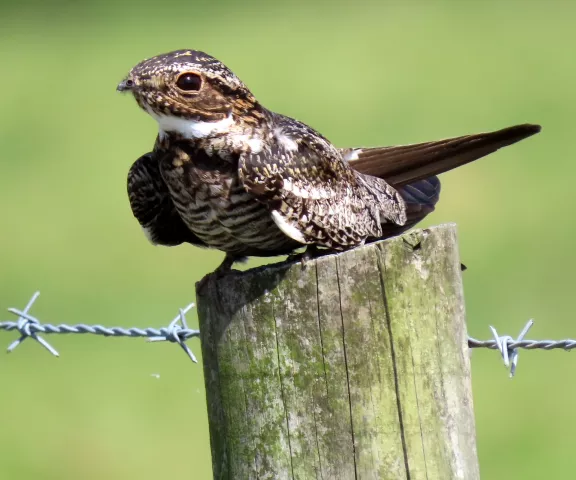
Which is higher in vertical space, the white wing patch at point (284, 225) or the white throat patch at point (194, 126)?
the white throat patch at point (194, 126)

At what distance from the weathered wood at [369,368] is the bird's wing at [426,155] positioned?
1.23 m

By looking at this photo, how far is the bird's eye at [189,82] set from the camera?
3951 millimetres

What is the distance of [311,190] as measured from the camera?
4.07 m

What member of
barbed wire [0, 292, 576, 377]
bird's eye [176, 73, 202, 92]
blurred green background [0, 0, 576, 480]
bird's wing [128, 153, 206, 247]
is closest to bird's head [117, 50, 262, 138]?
bird's eye [176, 73, 202, 92]

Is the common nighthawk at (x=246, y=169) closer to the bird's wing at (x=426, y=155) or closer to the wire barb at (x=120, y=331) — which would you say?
the bird's wing at (x=426, y=155)

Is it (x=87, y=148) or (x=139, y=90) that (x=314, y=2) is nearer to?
(x=87, y=148)

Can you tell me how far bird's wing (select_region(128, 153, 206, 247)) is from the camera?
14.6 ft

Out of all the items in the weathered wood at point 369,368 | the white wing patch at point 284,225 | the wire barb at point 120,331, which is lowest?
the weathered wood at point 369,368

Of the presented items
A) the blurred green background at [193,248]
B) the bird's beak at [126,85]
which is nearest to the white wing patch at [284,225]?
the bird's beak at [126,85]

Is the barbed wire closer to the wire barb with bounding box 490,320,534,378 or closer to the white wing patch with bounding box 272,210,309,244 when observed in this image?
the wire barb with bounding box 490,320,534,378

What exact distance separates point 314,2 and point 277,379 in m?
18.5

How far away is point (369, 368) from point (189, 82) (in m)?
1.42

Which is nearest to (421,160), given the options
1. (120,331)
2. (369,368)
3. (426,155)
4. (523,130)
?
(426,155)

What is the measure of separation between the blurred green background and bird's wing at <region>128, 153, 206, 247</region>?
370 cm
